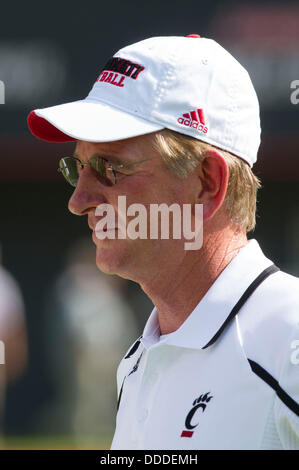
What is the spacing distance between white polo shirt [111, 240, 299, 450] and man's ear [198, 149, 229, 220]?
12cm

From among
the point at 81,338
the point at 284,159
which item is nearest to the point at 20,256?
the point at 81,338

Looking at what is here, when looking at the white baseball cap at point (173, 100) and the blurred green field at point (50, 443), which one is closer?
the white baseball cap at point (173, 100)

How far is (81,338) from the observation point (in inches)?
278

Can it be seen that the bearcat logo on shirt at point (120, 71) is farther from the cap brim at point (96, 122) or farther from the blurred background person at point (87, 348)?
the blurred background person at point (87, 348)

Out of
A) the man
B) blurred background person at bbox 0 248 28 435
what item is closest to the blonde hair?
the man

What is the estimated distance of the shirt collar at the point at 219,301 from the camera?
1865mm

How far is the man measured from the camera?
186cm

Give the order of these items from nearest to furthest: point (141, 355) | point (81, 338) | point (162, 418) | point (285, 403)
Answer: point (285, 403)
point (162, 418)
point (141, 355)
point (81, 338)

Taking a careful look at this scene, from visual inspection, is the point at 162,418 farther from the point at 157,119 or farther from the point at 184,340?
the point at 157,119

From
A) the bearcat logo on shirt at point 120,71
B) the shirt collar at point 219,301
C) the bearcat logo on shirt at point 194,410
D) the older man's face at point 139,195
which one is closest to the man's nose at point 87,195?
the older man's face at point 139,195

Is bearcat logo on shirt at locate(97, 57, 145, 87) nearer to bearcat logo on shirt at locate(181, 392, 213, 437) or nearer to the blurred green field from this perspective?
bearcat logo on shirt at locate(181, 392, 213, 437)

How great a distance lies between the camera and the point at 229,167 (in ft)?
6.54

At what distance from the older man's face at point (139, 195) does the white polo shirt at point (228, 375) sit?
156 mm
